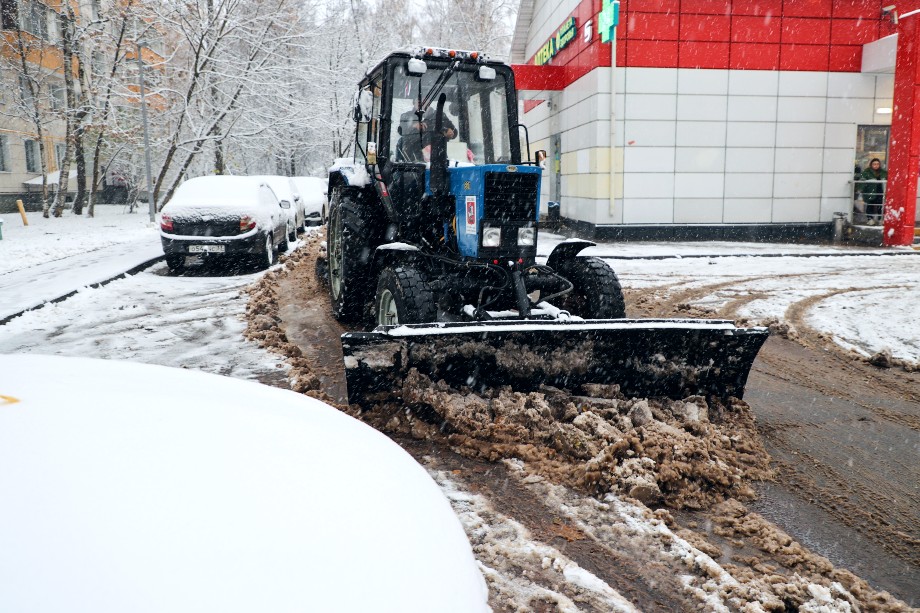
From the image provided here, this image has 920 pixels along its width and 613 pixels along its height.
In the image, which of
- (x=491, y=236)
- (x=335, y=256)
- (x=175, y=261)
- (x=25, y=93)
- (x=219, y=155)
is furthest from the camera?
(x=219, y=155)

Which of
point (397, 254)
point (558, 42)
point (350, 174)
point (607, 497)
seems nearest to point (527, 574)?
point (607, 497)

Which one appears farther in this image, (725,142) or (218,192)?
(725,142)

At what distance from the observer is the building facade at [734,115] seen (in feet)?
55.8

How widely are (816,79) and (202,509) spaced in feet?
63.2

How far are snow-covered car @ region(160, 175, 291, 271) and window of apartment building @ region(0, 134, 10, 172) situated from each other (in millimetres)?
22252

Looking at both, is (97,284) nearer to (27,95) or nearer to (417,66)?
(417,66)

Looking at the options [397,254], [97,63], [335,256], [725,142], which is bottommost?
[335,256]

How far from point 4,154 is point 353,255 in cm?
2960

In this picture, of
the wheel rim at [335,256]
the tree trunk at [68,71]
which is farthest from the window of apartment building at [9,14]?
the wheel rim at [335,256]

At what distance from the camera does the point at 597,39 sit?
56.2 feet

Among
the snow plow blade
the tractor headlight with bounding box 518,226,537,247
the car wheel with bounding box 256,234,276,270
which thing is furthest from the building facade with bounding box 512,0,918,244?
the snow plow blade

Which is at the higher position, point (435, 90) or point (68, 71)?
point (68, 71)

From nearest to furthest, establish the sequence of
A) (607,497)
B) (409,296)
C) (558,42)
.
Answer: (607,497)
(409,296)
(558,42)

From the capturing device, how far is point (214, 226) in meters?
12.1
